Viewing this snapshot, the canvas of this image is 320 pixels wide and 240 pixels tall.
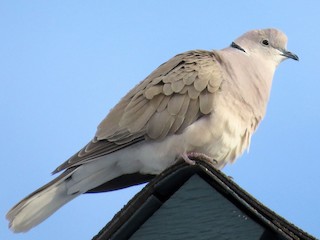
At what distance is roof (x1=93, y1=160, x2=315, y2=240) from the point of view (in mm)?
2438

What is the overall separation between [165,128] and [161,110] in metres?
0.12

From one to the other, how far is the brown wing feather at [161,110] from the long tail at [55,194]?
8 centimetres

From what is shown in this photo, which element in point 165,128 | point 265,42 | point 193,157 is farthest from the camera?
point 265,42

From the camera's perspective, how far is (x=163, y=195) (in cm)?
260

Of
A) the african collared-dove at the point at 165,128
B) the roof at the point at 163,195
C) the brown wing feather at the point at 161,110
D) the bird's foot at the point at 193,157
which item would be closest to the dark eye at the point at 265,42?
the african collared-dove at the point at 165,128

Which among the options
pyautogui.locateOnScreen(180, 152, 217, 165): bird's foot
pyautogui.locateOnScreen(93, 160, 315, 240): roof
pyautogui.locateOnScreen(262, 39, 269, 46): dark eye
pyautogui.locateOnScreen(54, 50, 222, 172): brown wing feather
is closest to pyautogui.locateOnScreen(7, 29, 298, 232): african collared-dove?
pyautogui.locateOnScreen(54, 50, 222, 172): brown wing feather

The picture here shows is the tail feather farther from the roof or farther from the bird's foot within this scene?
the roof

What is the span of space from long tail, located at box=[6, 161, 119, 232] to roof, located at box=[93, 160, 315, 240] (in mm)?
1414

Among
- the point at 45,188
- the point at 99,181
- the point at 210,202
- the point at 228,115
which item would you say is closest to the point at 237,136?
the point at 228,115

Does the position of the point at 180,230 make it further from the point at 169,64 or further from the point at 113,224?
the point at 169,64

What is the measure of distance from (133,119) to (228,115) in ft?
1.77

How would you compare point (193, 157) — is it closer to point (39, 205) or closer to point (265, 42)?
point (39, 205)

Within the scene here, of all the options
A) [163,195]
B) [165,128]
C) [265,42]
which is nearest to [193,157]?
[163,195]

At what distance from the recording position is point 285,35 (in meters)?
5.57
